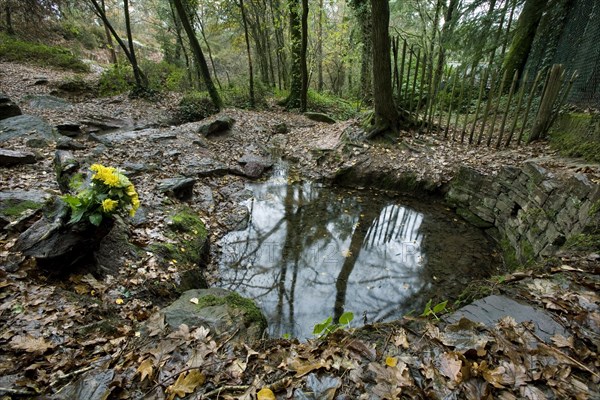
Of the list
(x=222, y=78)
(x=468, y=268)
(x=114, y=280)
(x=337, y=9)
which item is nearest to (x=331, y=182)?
(x=468, y=268)

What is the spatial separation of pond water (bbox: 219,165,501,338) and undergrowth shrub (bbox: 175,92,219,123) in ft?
20.3

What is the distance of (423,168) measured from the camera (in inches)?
259

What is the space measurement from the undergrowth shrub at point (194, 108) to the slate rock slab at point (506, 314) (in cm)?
1066

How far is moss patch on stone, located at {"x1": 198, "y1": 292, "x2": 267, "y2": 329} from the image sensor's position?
2746 mm

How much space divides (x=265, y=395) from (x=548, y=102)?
6.82 m

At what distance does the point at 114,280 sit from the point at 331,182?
16.8ft

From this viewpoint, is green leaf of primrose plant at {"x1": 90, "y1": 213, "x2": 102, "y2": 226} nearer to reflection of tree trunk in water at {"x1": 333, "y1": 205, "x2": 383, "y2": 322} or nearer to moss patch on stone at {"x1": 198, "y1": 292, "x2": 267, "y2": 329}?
moss patch on stone at {"x1": 198, "y1": 292, "x2": 267, "y2": 329}

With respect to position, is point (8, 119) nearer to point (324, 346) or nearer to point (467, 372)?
point (324, 346)

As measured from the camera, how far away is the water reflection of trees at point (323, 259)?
3.74 metres

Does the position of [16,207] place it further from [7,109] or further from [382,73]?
[382,73]

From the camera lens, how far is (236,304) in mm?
2875

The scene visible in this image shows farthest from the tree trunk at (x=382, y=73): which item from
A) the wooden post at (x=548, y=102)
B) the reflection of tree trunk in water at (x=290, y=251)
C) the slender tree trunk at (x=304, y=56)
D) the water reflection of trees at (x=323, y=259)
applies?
the slender tree trunk at (x=304, y=56)

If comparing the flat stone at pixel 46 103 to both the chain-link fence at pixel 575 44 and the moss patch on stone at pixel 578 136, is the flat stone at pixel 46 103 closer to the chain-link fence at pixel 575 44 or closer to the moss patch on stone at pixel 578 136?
the moss patch on stone at pixel 578 136

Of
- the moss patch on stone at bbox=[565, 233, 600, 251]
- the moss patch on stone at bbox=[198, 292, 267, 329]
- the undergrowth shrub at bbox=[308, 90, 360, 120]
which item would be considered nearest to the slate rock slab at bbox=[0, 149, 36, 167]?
the moss patch on stone at bbox=[198, 292, 267, 329]
